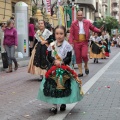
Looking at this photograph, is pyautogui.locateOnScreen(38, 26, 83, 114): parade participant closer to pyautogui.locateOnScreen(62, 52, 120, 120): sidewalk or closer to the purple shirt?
pyautogui.locateOnScreen(62, 52, 120, 120): sidewalk

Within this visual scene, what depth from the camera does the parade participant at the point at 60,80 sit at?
657cm

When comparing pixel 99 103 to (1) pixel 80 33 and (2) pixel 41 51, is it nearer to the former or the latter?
(2) pixel 41 51

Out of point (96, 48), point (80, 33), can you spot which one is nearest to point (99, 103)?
point (80, 33)

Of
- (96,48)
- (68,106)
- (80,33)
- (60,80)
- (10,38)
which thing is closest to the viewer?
(60,80)

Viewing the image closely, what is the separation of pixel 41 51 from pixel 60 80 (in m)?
4.29

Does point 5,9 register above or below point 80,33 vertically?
above

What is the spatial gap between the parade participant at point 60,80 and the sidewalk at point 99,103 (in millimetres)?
299

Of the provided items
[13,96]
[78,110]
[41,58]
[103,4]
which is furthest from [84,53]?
[103,4]

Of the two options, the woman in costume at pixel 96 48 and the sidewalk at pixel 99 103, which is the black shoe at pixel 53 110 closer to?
the sidewalk at pixel 99 103

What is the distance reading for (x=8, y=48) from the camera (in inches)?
550

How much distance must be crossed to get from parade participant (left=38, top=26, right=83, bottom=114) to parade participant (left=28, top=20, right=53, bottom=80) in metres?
3.75

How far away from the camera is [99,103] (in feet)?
A: 24.7

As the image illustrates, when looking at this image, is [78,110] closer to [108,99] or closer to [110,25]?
[108,99]

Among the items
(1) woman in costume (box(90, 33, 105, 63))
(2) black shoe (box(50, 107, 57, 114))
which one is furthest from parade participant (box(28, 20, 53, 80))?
(1) woman in costume (box(90, 33, 105, 63))
